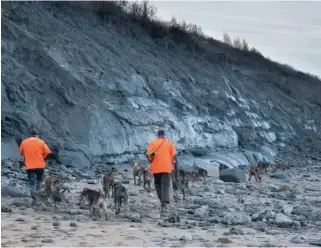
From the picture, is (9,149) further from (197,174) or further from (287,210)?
(287,210)

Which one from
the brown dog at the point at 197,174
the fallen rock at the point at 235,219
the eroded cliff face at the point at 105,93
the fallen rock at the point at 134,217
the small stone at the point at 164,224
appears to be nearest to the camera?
the small stone at the point at 164,224

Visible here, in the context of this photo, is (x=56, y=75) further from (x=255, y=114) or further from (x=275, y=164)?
(x=255, y=114)

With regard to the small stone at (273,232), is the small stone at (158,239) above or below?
above

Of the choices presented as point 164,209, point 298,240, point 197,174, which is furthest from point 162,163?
point 197,174

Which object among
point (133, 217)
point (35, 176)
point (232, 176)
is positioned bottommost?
point (133, 217)

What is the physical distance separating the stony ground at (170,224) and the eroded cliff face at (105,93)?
236 inches

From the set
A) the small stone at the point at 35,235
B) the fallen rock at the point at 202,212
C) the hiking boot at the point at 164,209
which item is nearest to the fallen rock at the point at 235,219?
the fallen rock at the point at 202,212

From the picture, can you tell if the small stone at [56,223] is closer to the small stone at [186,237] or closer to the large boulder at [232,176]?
the small stone at [186,237]

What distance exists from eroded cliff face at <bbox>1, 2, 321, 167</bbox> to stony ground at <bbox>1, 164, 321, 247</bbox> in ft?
19.7

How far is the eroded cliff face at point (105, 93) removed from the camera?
21.3 meters

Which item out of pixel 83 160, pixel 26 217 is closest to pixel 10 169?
pixel 83 160

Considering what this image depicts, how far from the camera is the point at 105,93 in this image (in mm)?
26062

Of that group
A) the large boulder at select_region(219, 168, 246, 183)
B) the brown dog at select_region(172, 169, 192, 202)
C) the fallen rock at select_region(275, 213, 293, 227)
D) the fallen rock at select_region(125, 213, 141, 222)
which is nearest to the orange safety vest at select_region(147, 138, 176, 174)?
the fallen rock at select_region(125, 213, 141, 222)

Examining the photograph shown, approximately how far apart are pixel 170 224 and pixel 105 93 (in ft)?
53.1
